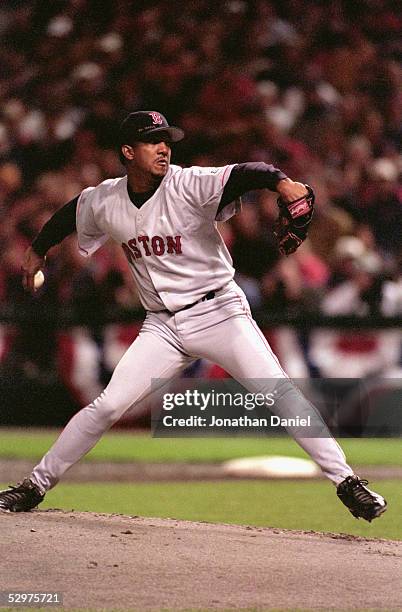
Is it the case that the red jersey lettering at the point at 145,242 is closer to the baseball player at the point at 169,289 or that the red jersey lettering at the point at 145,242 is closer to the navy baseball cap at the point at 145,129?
the baseball player at the point at 169,289

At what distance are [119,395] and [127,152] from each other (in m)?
1.10

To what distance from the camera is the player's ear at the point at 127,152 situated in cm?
527

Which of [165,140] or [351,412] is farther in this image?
[351,412]

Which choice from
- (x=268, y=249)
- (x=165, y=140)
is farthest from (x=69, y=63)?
(x=165, y=140)

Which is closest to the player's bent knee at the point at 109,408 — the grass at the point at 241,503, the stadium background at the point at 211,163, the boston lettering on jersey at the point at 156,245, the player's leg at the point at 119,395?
the player's leg at the point at 119,395

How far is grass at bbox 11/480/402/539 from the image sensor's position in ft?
21.1

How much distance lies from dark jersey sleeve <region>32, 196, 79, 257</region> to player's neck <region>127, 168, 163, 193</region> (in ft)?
1.52

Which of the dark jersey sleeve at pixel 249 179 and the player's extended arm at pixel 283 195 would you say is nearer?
the player's extended arm at pixel 283 195

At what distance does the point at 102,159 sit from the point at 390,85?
3.14m

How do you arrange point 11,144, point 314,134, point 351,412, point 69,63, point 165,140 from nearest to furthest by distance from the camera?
point 165,140
point 351,412
point 314,134
point 11,144
point 69,63

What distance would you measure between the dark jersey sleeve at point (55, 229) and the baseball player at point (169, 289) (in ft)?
1.12

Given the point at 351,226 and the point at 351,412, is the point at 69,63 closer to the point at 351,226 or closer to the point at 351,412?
the point at 351,226

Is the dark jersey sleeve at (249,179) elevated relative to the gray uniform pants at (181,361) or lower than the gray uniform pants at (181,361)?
elevated

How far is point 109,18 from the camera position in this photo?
47.2 ft
